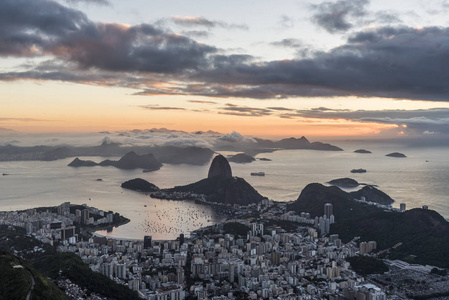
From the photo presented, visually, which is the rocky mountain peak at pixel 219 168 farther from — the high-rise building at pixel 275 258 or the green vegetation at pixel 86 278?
the green vegetation at pixel 86 278

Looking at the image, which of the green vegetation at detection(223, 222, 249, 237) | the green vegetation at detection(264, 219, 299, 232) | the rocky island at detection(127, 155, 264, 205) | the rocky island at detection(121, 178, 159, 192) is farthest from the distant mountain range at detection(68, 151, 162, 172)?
the green vegetation at detection(223, 222, 249, 237)

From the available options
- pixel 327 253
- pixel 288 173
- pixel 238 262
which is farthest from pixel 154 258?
pixel 288 173

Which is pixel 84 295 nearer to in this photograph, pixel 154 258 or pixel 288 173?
pixel 154 258

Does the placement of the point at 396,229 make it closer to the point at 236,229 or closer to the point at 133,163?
the point at 236,229

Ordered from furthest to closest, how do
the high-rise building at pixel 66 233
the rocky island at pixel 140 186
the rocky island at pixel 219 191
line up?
the rocky island at pixel 140 186 < the rocky island at pixel 219 191 < the high-rise building at pixel 66 233

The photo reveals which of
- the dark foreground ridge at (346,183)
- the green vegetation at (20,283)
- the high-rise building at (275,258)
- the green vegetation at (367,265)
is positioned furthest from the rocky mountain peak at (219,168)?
the green vegetation at (20,283)

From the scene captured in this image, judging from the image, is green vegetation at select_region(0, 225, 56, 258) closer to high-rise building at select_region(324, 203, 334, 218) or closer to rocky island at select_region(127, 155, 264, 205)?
high-rise building at select_region(324, 203, 334, 218)
